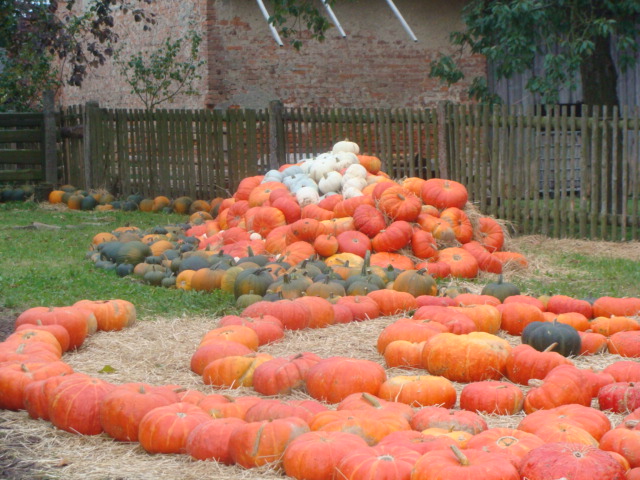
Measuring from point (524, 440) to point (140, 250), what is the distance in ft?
21.0

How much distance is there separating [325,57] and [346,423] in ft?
48.2

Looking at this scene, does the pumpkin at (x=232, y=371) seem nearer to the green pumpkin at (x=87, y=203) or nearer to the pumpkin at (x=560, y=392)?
the pumpkin at (x=560, y=392)

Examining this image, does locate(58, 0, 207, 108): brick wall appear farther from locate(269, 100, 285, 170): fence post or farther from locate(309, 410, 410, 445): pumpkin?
locate(309, 410, 410, 445): pumpkin

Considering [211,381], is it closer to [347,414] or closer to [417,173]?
[347,414]

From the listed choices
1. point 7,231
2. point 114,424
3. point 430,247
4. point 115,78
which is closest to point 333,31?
point 115,78

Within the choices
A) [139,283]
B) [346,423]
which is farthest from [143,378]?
[139,283]

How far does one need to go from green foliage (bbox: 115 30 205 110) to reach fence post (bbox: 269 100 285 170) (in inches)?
109

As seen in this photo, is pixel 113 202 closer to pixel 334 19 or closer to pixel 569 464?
pixel 334 19

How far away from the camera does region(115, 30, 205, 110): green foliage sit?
55.1 ft

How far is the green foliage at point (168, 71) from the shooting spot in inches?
661

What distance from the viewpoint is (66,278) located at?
8.92 metres

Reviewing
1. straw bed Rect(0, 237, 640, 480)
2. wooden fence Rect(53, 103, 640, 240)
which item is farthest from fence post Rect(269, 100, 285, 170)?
straw bed Rect(0, 237, 640, 480)

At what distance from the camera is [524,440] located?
3.73m

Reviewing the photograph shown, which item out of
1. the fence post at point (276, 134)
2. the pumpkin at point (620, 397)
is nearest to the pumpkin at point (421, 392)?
the pumpkin at point (620, 397)
